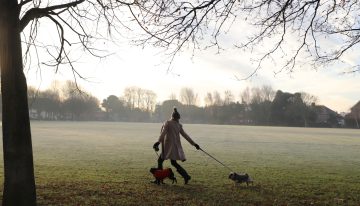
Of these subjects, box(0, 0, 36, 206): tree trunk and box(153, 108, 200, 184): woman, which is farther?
box(153, 108, 200, 184): woman

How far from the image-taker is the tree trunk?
723 centimetres

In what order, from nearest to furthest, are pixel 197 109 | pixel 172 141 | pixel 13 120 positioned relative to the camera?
pixel 13 120, pixel 172 141, pixel 197 109

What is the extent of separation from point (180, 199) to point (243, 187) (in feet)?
7.73

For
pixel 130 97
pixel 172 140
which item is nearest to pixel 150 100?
pixel 130 97

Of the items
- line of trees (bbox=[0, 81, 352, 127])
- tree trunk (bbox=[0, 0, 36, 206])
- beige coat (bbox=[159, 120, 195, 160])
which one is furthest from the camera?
line of trees (bbox=[0, 81, 352, 127])

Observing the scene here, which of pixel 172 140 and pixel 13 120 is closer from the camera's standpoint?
pixel 13 120

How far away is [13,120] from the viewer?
725 cm

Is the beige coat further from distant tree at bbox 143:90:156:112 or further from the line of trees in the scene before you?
distant tree at bbox 143:90:156:112

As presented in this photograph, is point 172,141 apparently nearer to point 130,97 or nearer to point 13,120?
point 13,120

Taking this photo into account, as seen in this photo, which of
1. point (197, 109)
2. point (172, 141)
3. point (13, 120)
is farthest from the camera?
point (197, 109)

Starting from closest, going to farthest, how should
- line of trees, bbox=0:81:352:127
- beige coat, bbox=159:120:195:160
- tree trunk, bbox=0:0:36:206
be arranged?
tree trunk, bbox=0:0:36:206 < beige coat, bbox=159:120:195:160 < line of trees, bbox=0:81:352:127

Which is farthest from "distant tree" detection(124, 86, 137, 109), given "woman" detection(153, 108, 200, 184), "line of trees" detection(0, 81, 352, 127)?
"woman" detection(153, 108, 200, 184)

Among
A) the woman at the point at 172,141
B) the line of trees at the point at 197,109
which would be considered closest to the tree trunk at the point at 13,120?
the woman at the point at 172,141

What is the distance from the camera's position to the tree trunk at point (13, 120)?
7.23 meters
